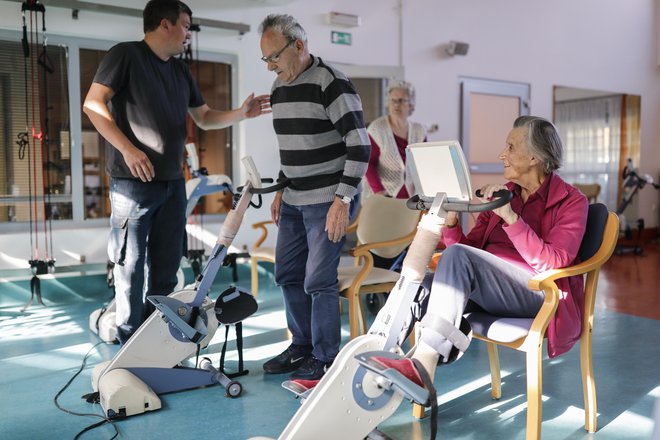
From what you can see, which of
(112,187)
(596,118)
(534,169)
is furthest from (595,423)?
(596,118)

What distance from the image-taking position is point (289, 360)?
8.70 feet

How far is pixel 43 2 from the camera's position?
4234 millimetres

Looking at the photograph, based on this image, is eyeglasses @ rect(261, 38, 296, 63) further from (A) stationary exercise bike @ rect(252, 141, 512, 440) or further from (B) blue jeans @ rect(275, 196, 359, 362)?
(A) stationary exercise bike @ rect(252, 141, 512, 440)

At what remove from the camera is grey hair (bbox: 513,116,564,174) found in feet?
6.58

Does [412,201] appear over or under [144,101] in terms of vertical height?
under

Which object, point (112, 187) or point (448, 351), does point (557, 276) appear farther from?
point (112, 187)

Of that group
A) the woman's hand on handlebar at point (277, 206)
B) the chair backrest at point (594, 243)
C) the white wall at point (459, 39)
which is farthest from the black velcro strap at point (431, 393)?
the white wall at point (459, 39)

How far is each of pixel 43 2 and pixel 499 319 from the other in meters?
4.00

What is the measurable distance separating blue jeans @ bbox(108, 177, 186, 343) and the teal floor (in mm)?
397

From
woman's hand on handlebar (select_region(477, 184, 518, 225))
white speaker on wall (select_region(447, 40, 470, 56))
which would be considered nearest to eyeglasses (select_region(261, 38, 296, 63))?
woman's hand on handlebar (select_region(477, 184, 518, 225))

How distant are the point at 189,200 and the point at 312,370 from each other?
1767mm

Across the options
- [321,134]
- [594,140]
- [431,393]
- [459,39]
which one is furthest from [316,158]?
[594,140]

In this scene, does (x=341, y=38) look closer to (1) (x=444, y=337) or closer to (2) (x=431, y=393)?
(1) (x=444, y=337)

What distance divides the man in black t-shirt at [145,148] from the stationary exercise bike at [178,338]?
285mm
